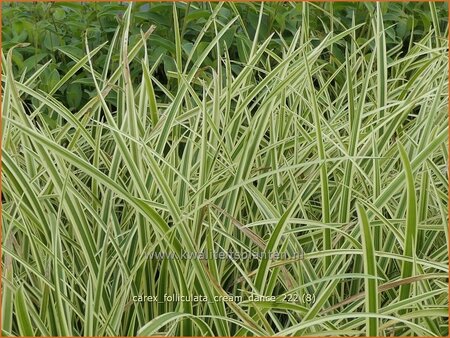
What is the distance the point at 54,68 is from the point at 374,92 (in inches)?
33.7

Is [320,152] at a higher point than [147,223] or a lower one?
higher

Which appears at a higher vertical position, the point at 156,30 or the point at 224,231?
the point at 156,30

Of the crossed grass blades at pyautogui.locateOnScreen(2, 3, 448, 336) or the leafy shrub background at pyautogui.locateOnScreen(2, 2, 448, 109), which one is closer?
the crossed grass blades at pyautogui.locateOnScreen(2, 3, 448, 336)

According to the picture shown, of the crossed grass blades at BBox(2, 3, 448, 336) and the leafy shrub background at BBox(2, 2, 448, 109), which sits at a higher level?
the leafy shrub background at BBox(2, 2, 448, 109)

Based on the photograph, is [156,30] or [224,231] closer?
[224,231]

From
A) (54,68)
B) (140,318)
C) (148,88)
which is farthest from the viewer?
(54,68)

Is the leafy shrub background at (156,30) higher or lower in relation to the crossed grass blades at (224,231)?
higher

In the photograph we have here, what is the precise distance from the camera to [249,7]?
7.08 feet

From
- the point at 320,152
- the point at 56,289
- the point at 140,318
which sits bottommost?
the point at 140,318

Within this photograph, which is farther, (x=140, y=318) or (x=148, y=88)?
(x=148, y=88)

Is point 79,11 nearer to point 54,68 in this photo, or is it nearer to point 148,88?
point 54,68

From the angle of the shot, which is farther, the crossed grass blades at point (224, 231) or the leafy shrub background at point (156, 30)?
the leafy shrub background at point (156, 30)

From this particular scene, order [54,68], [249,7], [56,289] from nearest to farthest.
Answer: [56,289], [54,68], [249,7]

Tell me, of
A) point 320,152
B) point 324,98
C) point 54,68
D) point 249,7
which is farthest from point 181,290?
point 249,7
